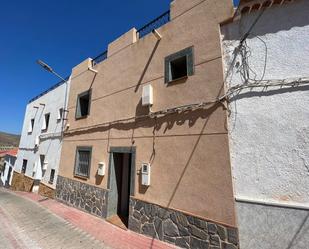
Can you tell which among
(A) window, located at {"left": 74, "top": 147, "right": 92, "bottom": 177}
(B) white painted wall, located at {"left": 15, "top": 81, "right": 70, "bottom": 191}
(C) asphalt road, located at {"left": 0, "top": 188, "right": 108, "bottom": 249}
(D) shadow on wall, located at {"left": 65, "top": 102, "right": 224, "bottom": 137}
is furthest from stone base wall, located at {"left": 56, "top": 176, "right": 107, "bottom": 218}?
(D) shadow on wall, located at {"left": 65, "top": 102, "right": 224, "bottom": 137}

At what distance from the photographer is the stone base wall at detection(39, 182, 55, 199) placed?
1053 cm

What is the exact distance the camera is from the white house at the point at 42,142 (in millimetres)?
11305

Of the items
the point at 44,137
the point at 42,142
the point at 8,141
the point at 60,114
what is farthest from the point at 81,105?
the point at 8,141

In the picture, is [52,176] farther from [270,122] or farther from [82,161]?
[270,122]

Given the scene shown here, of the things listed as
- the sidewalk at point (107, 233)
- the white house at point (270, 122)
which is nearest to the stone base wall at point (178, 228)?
the sidewalk at point (107, 233)

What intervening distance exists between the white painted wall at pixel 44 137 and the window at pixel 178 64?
8.19 m

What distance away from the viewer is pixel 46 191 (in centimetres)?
1123

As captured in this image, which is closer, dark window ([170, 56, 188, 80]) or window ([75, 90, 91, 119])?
dark window ([170, 56, 188, 80])

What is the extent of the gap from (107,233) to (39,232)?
86.4 inches

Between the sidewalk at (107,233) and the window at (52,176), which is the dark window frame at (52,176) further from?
the sidewalk at (107,233)

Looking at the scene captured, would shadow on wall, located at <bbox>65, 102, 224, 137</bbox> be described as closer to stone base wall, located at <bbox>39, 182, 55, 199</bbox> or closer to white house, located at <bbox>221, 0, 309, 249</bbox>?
white house, located at <bbox>221, 0, 309, 249</bbox>

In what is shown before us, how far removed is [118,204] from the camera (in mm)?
7445

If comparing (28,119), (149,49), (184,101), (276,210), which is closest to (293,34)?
(184,101)

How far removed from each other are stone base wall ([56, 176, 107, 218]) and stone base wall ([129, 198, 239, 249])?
1771 millimetres
